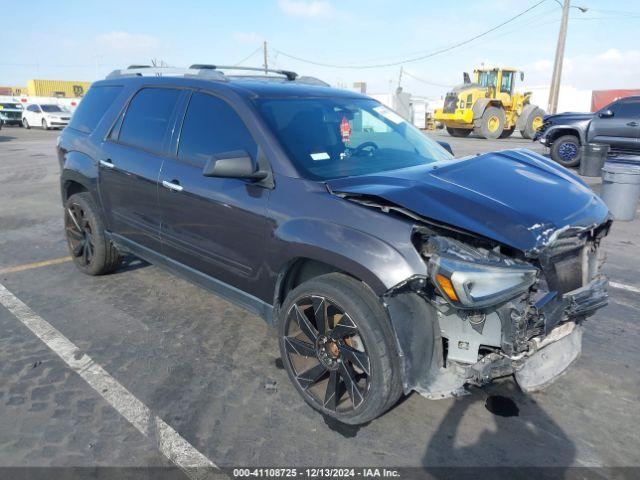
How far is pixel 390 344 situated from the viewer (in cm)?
242

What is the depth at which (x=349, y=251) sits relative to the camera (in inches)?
97.5

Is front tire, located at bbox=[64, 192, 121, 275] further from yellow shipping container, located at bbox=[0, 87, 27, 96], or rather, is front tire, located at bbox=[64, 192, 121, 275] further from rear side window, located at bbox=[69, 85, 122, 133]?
yellow shipping container, located at bbox=[0, 87, 27, 96]

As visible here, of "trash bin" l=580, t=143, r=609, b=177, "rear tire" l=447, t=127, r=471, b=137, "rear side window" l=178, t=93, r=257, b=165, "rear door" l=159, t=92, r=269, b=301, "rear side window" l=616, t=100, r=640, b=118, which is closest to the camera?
"rear door" l=159, t=92, r=269, b=301

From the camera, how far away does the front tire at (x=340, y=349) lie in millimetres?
2436

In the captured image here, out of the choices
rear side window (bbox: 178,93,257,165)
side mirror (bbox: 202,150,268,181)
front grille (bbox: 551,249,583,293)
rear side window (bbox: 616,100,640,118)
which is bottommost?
front grille (bbox: 551,249,583,293)

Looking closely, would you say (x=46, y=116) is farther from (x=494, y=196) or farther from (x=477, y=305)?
(x=477, y=305)

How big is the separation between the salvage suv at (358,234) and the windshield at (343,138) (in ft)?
0.05

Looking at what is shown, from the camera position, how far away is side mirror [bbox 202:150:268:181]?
2.83m

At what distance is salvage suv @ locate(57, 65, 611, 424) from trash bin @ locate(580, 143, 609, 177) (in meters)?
8.29

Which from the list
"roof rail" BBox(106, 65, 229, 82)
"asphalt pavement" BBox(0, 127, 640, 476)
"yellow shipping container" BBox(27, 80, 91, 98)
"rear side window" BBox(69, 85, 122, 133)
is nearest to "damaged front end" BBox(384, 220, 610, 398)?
"asphalt pavement" BBox(0, 127, 640, 476)

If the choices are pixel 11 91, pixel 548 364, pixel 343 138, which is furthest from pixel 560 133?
pixel 11 91

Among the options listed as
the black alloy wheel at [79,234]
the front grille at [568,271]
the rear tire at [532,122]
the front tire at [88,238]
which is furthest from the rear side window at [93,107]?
the rear tire at [532,122]

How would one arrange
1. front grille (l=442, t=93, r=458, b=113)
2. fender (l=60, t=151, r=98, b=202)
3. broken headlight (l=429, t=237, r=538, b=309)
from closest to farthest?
broken headlight (l=429, t=237, r=538, b=309), fender (l=60, t=151, r=98, b=202), front grille (l=442, t=93, r=458, b=113)

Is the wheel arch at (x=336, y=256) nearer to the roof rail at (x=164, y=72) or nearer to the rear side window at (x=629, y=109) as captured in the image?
the roof rail at (x=164, y=72)
